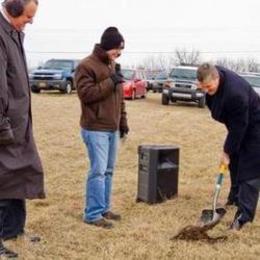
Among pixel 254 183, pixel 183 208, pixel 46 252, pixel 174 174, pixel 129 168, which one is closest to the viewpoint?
pixel 46 252

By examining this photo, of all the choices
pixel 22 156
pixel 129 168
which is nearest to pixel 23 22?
pixel 22 156

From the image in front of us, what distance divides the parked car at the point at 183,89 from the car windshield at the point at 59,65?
5401 mm

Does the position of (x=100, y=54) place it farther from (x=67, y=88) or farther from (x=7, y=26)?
(x=67, y=88)

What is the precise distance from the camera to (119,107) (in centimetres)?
655

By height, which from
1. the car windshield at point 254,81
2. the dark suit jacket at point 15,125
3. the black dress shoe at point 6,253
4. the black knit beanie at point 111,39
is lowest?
the car windshield at point 254,81

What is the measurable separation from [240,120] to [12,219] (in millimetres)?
2237

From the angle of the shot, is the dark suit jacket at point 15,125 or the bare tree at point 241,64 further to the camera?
the bare tree at point 241,64

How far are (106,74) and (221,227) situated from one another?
74.5 inches

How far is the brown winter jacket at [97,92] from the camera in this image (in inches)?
245

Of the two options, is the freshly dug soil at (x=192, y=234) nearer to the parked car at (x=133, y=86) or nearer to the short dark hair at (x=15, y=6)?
the short dark hair at (x=15, y=6)

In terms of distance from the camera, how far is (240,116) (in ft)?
19.9

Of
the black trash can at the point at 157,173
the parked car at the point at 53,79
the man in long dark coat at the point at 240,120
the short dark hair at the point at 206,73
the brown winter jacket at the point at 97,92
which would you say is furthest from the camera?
the parked car at the point at 53,79

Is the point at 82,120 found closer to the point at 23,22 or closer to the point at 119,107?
the point at 119,107

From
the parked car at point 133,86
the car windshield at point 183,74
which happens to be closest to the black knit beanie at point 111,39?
the car windshield at point 183,74
